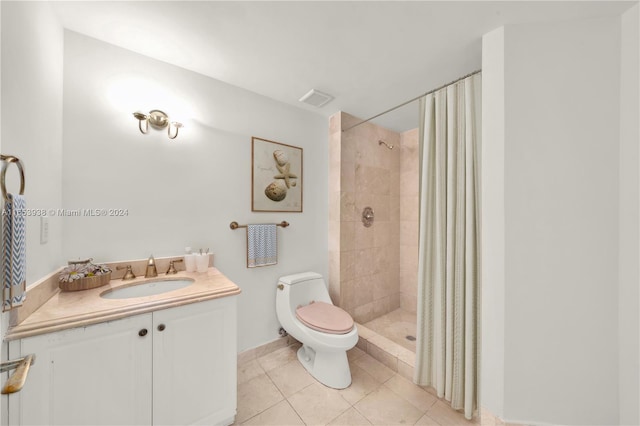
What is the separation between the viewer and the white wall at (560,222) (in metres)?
1.13

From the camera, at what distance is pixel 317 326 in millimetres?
1632

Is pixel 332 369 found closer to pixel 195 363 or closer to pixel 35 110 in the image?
pixel 195 363

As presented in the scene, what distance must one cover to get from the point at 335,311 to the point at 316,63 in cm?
186

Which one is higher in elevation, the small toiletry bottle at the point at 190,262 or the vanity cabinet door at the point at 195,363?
the small toiletry bottle at the point at 190,262

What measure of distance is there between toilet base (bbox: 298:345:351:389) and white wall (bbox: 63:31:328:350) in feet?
1.69

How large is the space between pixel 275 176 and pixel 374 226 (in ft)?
4.17

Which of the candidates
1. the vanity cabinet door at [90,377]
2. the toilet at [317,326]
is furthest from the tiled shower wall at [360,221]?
the vanity cabinet door at [90,377]

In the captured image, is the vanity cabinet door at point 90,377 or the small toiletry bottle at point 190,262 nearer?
A: the vanity cabinet door at point 90,377

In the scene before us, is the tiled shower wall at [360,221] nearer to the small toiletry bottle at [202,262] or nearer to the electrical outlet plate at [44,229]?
the small toiletry bottle at [202,262]

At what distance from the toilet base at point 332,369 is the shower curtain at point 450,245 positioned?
0.50 meters

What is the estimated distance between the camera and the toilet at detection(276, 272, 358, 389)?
5.23 ft

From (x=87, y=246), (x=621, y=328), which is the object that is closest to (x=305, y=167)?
(x=87, y=246)

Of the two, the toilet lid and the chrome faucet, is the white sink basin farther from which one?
the toilet lid

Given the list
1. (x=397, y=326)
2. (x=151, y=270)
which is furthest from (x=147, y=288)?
(x=397, y=326)
